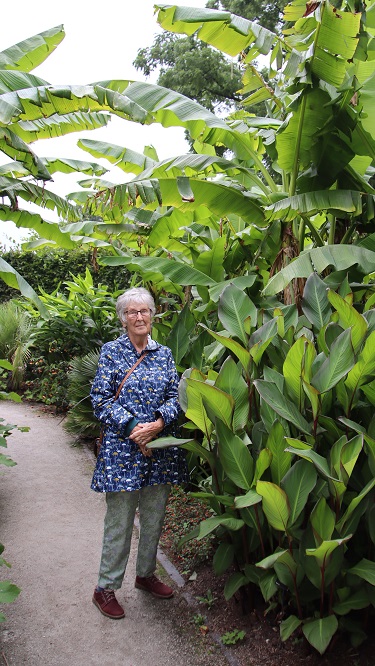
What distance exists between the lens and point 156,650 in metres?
3.45

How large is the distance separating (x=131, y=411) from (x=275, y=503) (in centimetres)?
117

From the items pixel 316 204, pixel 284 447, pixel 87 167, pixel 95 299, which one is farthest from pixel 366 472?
pixel 95 299

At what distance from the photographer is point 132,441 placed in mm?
3604

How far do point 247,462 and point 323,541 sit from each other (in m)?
0.64

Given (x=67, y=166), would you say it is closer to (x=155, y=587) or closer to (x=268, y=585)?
(x=155, y=587)

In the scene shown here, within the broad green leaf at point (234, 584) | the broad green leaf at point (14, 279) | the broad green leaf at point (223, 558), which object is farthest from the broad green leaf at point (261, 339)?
the broad green leaf at point (14, 279)

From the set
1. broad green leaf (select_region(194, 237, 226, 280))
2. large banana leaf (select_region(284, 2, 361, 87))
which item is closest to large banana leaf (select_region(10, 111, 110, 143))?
broad green leaf (select_region(194, 237, 226, 280))

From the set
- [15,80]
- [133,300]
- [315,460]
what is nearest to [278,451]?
[315,460]

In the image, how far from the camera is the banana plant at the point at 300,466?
2840 millimetres

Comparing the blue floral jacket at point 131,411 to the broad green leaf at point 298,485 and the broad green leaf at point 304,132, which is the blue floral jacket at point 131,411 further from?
the broad green leaf at point 304,132

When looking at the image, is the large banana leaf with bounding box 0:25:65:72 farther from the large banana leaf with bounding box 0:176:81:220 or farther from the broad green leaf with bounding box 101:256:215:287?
the broad green leaf with bounding box 101:256:215:287

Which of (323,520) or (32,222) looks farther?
(32,222)

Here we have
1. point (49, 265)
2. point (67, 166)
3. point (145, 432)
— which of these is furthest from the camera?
point (49, 265)

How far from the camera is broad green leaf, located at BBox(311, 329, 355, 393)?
293cm
